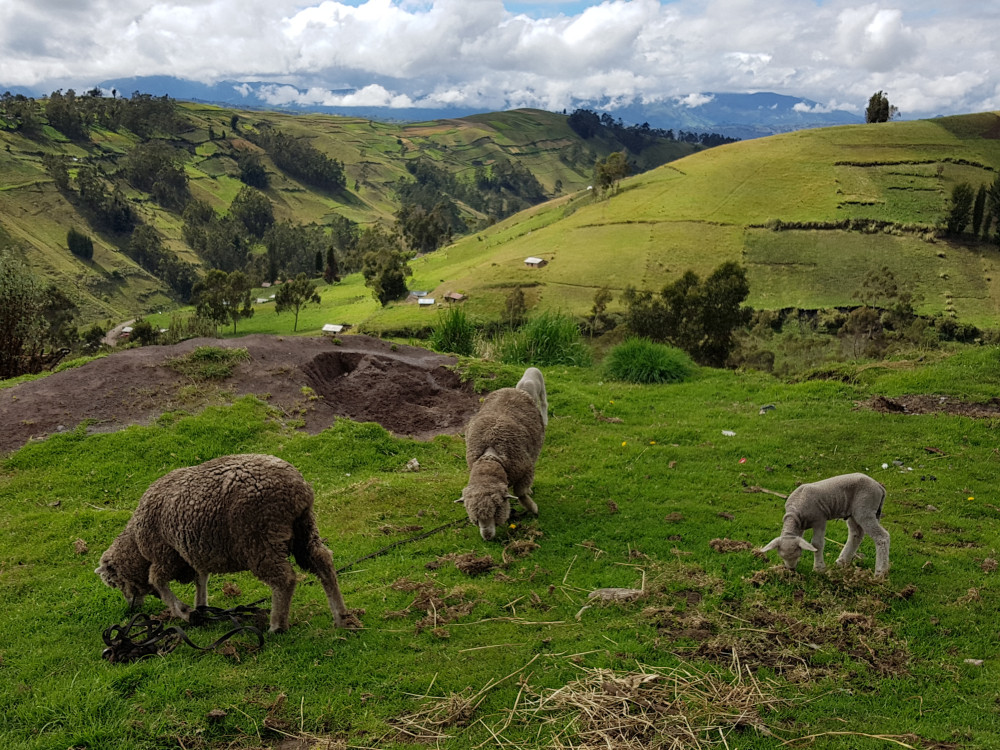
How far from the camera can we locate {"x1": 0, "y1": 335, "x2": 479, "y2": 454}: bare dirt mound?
46.7 ft

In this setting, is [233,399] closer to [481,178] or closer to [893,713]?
[893,713]

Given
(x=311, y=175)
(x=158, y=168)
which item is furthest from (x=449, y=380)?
(x=311, y=175)

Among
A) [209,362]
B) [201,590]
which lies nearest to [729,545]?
[201,590]

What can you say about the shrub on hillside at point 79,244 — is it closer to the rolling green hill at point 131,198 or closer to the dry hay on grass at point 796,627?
the rolling green hill at point 131,198

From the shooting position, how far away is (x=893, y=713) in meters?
5.70

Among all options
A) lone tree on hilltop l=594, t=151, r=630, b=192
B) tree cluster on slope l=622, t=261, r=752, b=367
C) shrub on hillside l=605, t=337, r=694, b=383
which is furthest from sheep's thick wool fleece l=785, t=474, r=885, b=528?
lone tree on hilltop l=594, t=151, r=630, b=192

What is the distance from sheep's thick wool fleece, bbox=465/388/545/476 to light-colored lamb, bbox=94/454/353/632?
12.3 ft

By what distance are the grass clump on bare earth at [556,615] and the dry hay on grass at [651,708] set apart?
0.03 metres

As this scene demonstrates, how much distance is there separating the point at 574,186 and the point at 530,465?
198m

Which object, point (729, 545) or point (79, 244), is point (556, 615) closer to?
point (729, 545)

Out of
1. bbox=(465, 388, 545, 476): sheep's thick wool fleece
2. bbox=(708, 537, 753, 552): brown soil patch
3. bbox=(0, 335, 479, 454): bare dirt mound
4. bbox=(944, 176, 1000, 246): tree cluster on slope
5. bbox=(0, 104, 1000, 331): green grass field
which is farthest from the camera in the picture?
bbox=(944, 176, 1000, 246): tree cluster on slope

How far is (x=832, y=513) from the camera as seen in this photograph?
314 inches

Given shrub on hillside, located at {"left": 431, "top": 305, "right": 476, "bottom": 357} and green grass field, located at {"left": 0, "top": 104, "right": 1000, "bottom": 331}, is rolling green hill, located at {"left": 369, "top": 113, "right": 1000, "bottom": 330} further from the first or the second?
shrub on hillside, located at {"left": 431, "top": 305, "right": 476, "bottom": 357}

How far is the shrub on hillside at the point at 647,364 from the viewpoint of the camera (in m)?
20.2
